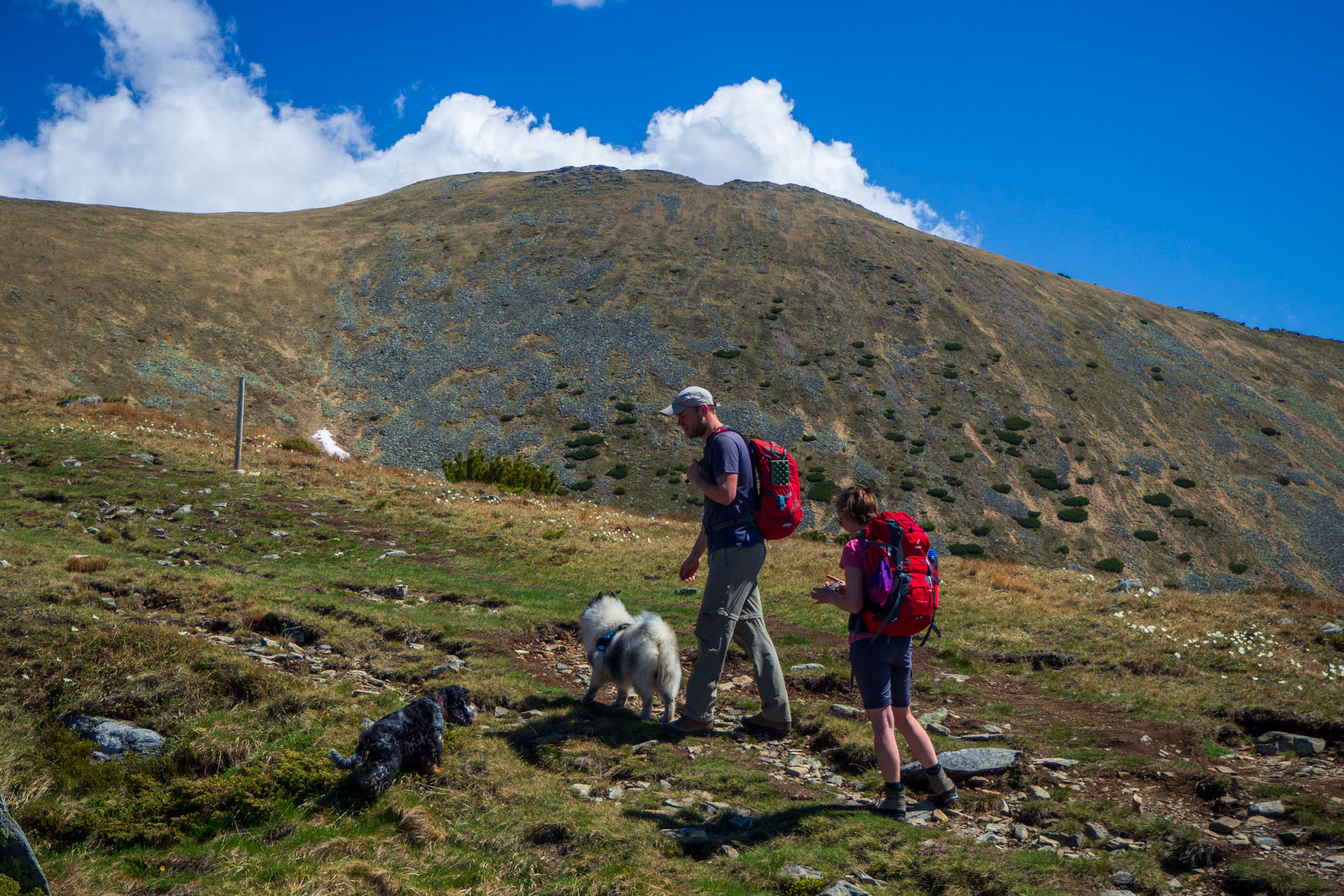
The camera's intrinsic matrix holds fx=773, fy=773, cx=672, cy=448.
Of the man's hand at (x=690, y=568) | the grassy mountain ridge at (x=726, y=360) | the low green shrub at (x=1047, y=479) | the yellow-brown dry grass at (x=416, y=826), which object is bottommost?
the yellow-brown dry grass at (x=416, y=826)

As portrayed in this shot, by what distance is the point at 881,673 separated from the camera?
6.11m

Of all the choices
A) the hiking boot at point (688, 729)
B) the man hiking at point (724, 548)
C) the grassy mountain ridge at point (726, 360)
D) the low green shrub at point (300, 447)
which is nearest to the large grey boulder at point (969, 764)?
the man hiking at point (724, 548)

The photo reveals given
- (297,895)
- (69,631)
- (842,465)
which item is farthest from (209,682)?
(842,465)

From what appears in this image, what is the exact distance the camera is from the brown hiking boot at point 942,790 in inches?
251

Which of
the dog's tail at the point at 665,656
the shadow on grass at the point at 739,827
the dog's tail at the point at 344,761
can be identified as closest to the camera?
the shadow on grass at the point at 739,827

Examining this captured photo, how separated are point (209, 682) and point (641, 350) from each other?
6426cm

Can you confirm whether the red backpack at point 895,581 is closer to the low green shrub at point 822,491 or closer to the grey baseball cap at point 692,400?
the grey baseball cap at point 692,400

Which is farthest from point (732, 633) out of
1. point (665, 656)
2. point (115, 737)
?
point (115, 737)

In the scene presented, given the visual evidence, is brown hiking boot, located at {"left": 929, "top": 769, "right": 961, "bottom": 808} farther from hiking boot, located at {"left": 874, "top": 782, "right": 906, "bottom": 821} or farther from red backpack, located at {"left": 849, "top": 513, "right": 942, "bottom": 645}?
red backpack, located at {"left": 849, "top": 513, "right": 942, "bottom": 645}

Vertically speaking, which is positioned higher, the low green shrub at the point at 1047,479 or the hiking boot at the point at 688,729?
the low green shrub at the point at 1047,479

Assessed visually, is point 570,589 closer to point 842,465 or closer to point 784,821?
point 784,821

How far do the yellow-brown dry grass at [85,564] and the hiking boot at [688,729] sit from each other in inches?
367

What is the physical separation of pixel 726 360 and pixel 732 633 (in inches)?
2480

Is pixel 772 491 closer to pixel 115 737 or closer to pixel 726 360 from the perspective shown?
pixel 115 737
